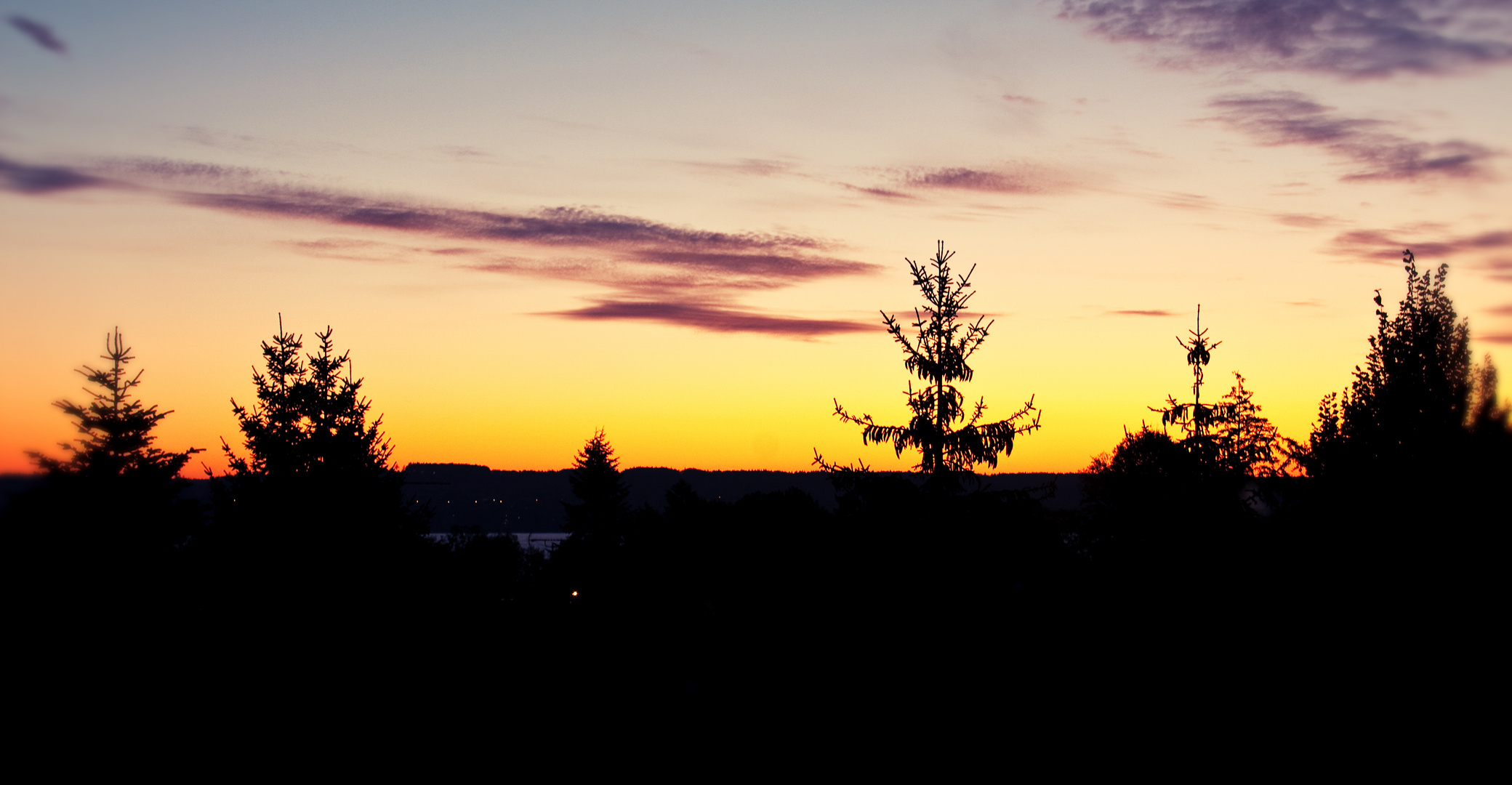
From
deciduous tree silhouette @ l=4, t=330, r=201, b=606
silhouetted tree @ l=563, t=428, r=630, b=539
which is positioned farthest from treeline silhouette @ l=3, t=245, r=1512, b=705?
silhouetted tree @ l=563, t=428, r=630, b=539

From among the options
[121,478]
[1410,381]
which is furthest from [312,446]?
[1410,381]

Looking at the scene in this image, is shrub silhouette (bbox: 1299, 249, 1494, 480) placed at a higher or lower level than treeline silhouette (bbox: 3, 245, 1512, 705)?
higher

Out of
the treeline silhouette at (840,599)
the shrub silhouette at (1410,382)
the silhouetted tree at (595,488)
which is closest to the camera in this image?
the treeline silhouette at (840,599)

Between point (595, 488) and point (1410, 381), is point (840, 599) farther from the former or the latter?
point (595, 488)

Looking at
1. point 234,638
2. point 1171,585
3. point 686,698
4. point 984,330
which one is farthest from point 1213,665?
point 984,330

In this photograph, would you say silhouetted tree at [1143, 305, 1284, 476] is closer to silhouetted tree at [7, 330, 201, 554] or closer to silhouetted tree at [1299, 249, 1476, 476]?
silhouetted tree at [1299, 249, 1476, 476]

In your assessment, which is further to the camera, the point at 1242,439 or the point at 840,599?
the point at 1242,439

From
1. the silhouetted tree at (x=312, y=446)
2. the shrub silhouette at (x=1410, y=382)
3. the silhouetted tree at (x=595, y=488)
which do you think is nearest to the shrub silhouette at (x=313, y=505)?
the silhouetted tree at (x=312, y=446)

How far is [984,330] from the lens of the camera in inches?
1022

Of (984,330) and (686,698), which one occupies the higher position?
(984,330)

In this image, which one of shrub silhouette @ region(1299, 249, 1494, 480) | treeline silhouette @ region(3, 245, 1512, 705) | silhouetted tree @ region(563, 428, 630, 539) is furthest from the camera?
silhouetted tree @ region(563, 428, 630, 539)

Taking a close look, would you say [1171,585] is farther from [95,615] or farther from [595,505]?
[595,505]

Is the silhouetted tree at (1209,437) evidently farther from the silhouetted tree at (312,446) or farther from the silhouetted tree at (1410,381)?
the silhouetted tree at (312,446)

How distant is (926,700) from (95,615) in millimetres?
8893
